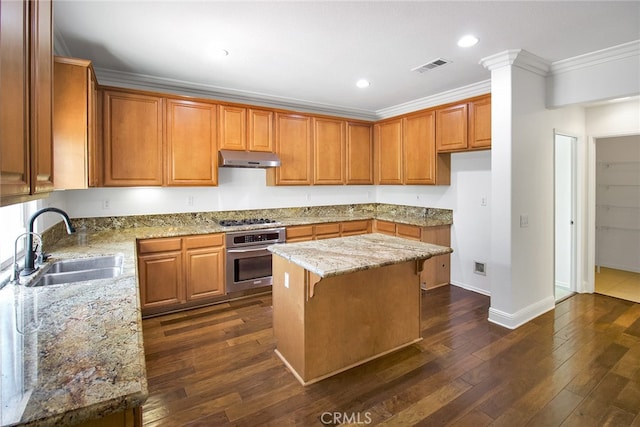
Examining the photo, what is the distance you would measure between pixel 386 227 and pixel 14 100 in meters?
4.34

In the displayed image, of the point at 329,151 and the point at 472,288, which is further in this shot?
the point at 329,151

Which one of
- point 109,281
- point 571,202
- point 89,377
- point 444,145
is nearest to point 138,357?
point 89,377

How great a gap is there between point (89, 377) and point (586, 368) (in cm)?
321

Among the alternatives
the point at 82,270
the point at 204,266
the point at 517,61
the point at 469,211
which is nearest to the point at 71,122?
the point at 82,270

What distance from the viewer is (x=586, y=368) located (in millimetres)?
2502

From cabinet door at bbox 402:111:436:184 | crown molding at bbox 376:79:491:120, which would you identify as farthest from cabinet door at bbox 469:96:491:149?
cabinet door at bbox 402:111:436:184

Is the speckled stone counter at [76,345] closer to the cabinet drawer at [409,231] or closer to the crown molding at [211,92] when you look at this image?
the cabinet drawer at [409,231]

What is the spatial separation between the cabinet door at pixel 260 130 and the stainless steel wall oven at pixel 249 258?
1131 mm

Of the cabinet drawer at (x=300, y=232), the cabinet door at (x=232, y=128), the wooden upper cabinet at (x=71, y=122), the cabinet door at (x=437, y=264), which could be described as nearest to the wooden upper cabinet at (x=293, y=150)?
the cabinet door at (x=232, y=128)

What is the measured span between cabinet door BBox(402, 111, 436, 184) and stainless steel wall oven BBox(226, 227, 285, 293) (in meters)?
2.07

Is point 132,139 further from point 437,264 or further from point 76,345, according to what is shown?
point 437,264

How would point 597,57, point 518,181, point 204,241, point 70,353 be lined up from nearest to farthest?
point 70,353 → point 597,57 → point 518,181 → point 204,241

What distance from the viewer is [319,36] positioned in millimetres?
2666

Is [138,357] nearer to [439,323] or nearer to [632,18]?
[439,323]
